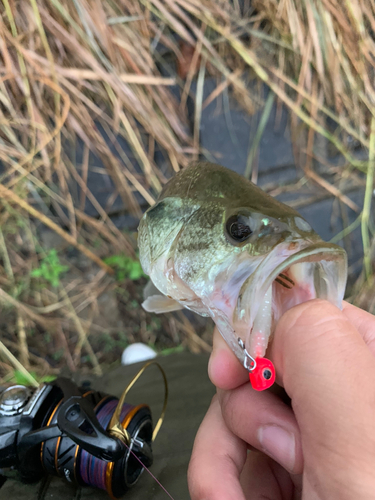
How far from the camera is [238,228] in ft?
2.27

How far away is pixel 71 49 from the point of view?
5.49ft

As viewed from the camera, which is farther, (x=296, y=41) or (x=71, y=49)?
(x=296, y=41)

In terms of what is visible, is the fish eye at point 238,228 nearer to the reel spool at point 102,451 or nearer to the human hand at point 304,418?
the human hand at point 304,418

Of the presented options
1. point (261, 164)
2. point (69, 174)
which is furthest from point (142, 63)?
point (261, 164)

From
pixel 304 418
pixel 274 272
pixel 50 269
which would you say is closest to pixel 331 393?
pixel 304 418

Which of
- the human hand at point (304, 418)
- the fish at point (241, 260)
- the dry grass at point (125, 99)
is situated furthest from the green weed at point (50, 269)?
the human hand at point (304, 418)

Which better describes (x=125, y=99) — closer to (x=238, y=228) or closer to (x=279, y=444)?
(x=238, y=228)

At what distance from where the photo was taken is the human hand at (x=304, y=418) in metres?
0.47

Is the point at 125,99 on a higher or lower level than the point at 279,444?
higher

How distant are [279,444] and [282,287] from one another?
0.97 feet

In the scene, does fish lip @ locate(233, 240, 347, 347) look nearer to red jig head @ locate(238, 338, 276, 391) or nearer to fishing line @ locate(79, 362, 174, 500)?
red jig head @ locate(238, 338, 276, 391)

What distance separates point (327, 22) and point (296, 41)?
→ 192mm

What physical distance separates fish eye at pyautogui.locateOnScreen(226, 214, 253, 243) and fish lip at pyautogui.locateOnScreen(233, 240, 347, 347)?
0.09 meters

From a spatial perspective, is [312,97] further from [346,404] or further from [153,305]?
[346,404]
